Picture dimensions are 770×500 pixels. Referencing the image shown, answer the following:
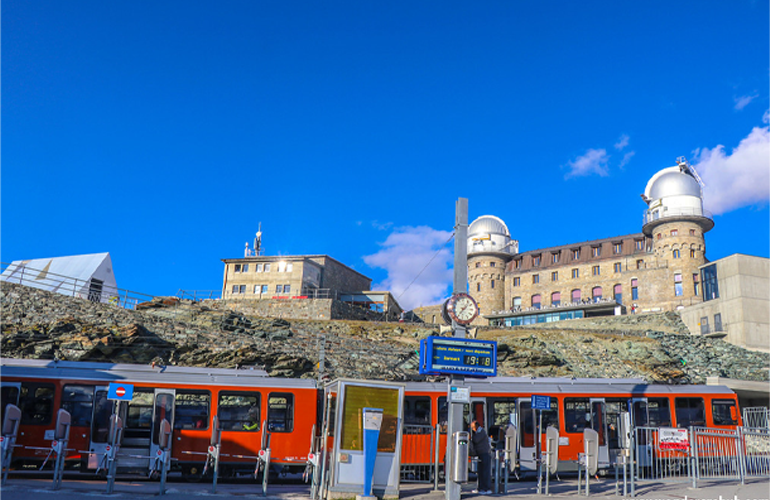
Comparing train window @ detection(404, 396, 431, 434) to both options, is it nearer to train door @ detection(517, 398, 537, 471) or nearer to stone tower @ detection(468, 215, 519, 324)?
train door @ detection(517, 398, 537, 471)

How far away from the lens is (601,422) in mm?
20094

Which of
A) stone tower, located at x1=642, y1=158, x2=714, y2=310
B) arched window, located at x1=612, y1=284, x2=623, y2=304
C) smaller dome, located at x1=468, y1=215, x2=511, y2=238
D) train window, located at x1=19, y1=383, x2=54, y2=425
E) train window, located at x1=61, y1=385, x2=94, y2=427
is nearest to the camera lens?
train window, located at x1=19, y1=383, x2=54, y2=425

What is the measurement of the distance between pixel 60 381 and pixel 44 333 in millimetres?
13908

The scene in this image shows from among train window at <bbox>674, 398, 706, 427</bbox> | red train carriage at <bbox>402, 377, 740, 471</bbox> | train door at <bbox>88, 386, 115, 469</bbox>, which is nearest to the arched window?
train window at <bbox>674, 398, 706, 427</bbox>

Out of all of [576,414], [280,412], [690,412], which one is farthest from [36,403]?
[690,412]

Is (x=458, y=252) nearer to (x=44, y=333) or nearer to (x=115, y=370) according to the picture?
(x=115, y=370)

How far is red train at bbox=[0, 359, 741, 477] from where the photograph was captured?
16.4 meters

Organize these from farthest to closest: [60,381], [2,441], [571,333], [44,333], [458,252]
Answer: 1. [571,333]
2. [44,333]
3. [60,381]
4. [458,252]
5. [2,441]

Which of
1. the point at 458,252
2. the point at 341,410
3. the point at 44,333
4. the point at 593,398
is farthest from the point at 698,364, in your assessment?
the point at 44,333

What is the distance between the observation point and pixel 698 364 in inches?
1790

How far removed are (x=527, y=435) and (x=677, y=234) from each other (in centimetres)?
5422

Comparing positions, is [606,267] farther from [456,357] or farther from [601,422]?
[456,357]

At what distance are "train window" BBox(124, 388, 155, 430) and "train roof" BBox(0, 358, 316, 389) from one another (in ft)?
1.37

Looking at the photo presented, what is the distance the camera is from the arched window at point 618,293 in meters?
70.1
